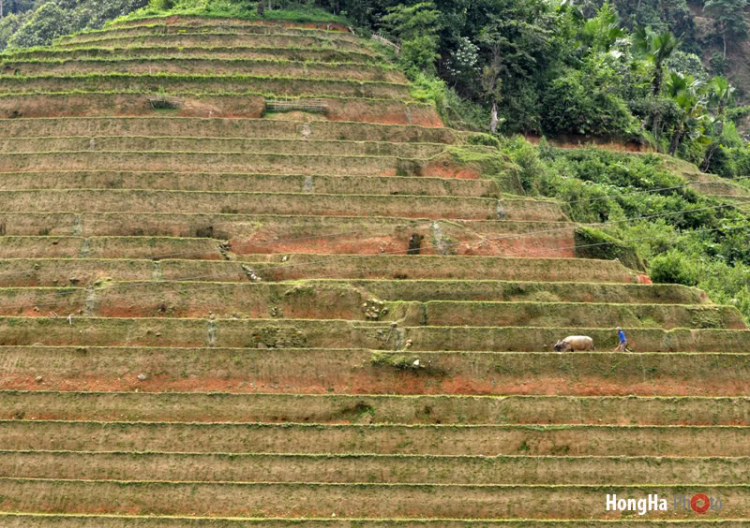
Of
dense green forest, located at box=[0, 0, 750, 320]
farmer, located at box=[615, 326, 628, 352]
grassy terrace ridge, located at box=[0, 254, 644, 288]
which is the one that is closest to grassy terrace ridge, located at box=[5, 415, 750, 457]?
farmer, located at box=[615, 326, 628, 352]

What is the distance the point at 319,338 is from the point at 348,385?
1.58 metres

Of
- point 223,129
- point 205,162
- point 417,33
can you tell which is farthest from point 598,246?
point 417,33

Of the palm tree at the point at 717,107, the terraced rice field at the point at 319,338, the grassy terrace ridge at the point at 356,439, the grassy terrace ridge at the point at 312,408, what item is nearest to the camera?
the terraced rice field at the point at 319,338

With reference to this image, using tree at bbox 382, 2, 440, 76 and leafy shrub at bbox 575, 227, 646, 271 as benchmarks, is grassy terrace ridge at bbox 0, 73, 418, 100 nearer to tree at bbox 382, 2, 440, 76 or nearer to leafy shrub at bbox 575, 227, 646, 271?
tree at bbox 382, 2, 440, 76

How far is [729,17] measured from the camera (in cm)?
6469

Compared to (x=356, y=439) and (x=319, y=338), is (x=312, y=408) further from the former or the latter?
(x=319, y=338)

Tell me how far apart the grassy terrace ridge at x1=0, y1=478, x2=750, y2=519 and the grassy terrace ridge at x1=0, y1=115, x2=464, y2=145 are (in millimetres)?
15242

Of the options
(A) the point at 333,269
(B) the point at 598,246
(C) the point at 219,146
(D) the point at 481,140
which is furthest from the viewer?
(D) the point at 481,140

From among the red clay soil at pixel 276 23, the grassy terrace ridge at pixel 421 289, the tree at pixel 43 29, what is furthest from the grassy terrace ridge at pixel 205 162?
the tree at pixel 43 29

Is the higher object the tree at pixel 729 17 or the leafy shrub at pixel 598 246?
the leafy shrub at pixel 598 246

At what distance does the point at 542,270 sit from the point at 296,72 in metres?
14.6

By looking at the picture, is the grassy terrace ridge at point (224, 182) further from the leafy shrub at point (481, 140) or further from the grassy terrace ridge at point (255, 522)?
the grassy terrace ridge at point (255, 522)

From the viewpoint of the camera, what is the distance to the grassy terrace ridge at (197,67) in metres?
35.6

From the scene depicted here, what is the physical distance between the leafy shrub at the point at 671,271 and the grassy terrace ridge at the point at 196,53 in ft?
50.3
